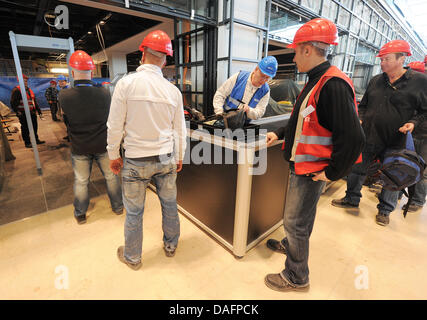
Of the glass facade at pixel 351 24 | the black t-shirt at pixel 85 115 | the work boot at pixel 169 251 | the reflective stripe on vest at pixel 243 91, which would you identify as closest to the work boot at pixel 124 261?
the work boot at pixel 169 251

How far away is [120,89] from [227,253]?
1.50 m

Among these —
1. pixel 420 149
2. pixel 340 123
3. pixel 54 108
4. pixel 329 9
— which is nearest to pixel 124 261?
pixel 340 123

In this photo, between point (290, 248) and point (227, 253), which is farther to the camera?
point (227, 253)

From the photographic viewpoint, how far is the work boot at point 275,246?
6.11ft

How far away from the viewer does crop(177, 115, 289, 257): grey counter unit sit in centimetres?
156

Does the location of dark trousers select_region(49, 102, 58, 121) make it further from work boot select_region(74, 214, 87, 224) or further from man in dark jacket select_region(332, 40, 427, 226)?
man in dark jacket select_region(332, 40, 427, 226)

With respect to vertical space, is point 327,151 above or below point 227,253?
above

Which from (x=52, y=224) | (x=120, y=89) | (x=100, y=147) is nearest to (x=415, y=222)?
(x=120, y=89)

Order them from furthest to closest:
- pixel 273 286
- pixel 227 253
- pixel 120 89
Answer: pixel 227 253
pixel 273 286
pixel 120 89

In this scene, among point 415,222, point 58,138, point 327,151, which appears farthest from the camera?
point 58,138

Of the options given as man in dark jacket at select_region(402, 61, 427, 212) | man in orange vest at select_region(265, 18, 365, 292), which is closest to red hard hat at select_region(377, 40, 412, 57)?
man in dark jacket at select_region(402, 61, 427, 212)

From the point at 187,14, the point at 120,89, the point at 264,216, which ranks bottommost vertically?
the point at 264,216
